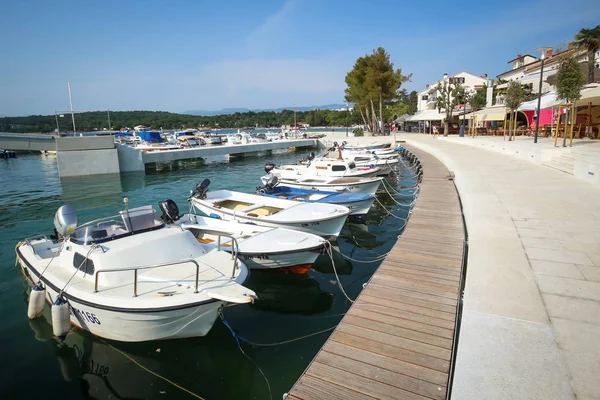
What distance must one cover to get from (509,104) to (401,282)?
2892 centimetres

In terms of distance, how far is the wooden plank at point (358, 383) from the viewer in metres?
3.87

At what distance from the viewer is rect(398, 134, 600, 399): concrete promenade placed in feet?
12.5

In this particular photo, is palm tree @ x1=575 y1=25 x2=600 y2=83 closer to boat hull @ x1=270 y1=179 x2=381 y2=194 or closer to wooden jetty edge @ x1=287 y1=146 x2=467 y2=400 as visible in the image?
boat hull @ x1=270 y1=179 x2=381 y2=194

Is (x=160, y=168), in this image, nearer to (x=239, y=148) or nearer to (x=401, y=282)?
(x=239, y=148)

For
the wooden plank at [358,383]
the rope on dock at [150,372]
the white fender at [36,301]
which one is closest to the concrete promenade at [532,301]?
the wooden plank at [358,383]

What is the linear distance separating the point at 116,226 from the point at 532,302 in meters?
8.45

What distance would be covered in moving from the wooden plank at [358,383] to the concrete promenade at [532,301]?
0.58m

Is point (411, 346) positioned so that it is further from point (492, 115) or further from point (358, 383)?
point (492, 115)

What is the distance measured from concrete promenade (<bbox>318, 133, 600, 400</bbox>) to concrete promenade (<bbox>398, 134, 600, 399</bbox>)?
0.04 ft

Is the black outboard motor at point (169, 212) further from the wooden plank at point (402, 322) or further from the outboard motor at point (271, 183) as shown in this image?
the wooden plank at point (402, 322)

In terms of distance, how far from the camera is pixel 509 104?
29.1 metres

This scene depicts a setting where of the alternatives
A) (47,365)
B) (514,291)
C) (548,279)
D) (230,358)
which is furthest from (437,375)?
(47,365)

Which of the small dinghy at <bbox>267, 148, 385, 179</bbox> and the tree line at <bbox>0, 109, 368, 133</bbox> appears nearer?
the small dinghy at <bbox>267, 148, 385, 179</bbox>

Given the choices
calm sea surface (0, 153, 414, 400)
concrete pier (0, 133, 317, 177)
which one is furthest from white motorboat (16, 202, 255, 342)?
concrete pier (0, 133, 317, 177)
